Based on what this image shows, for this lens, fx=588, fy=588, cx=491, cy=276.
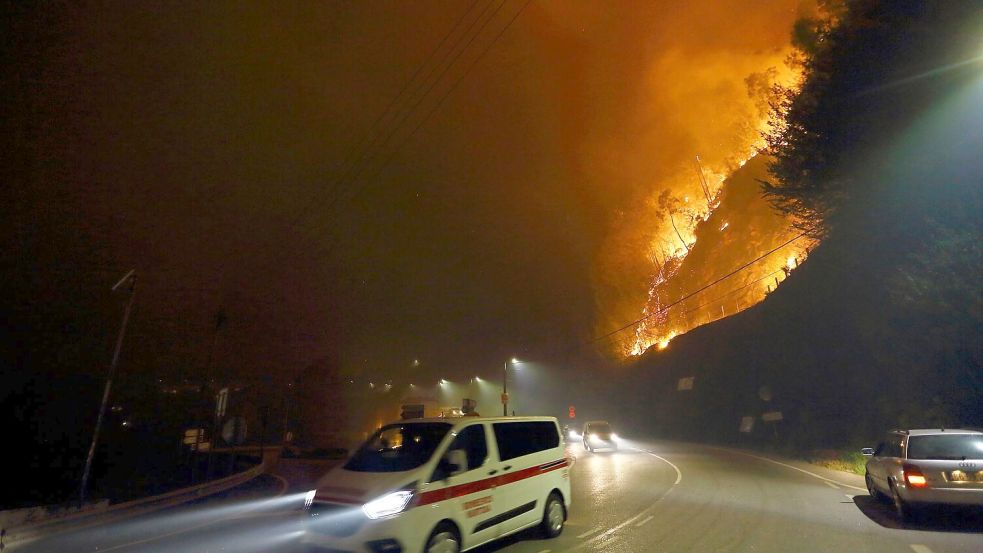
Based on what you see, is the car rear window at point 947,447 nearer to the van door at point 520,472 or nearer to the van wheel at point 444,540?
the van door at point 520,472

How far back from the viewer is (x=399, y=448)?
304 inches

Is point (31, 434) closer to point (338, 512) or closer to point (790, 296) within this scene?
point (338, 512)

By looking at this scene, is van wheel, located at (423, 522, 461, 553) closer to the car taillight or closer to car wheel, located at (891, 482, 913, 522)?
the car taillight

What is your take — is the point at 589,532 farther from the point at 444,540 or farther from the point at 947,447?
the point at 947,447

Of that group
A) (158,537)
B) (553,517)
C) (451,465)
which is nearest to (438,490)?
(451,465)

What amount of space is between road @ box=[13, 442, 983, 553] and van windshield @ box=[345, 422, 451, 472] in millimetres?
1917

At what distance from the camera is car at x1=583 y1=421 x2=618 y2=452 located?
3025 cm

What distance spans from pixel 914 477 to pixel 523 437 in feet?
20.9

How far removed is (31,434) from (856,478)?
5312cm

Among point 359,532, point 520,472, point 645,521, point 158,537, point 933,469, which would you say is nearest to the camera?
point 359,532

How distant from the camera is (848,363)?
99.7 ft

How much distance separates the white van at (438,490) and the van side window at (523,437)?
19 millimetres

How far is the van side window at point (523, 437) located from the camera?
8.42 meters

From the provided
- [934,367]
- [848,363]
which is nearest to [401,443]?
[934,367]
